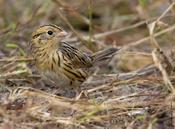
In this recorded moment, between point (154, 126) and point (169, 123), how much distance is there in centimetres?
14

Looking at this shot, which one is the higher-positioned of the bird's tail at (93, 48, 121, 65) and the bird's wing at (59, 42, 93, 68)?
the bird's tail at (93, 48, 121, 65)

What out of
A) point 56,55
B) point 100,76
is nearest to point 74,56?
point 56,55

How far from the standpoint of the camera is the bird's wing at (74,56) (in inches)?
214

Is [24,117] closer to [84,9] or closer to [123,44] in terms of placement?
[123,44]

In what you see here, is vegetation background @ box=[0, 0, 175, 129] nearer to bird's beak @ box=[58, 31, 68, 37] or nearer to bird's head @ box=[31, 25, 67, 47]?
bird's head @ box=[31, 25, 67, 47]

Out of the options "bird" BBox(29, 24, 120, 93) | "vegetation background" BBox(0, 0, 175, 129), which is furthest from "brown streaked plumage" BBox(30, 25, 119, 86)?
"vegetation background" BBox(0, 0, 175, 129)

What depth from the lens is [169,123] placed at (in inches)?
185

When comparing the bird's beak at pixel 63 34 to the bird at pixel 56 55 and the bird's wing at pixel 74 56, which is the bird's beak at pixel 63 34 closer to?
the bird at pixel 56 55

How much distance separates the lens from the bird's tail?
6070mm

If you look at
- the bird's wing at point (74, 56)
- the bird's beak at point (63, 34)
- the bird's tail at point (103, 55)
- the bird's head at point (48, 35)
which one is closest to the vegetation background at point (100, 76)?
the bird's tail at point (103, 55)

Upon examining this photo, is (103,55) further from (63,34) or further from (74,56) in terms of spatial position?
(63,34)

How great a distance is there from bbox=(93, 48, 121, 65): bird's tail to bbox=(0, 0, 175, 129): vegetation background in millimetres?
135

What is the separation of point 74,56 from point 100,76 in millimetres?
663

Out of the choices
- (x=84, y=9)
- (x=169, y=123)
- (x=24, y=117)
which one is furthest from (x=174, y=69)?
(x=84, y=9)
